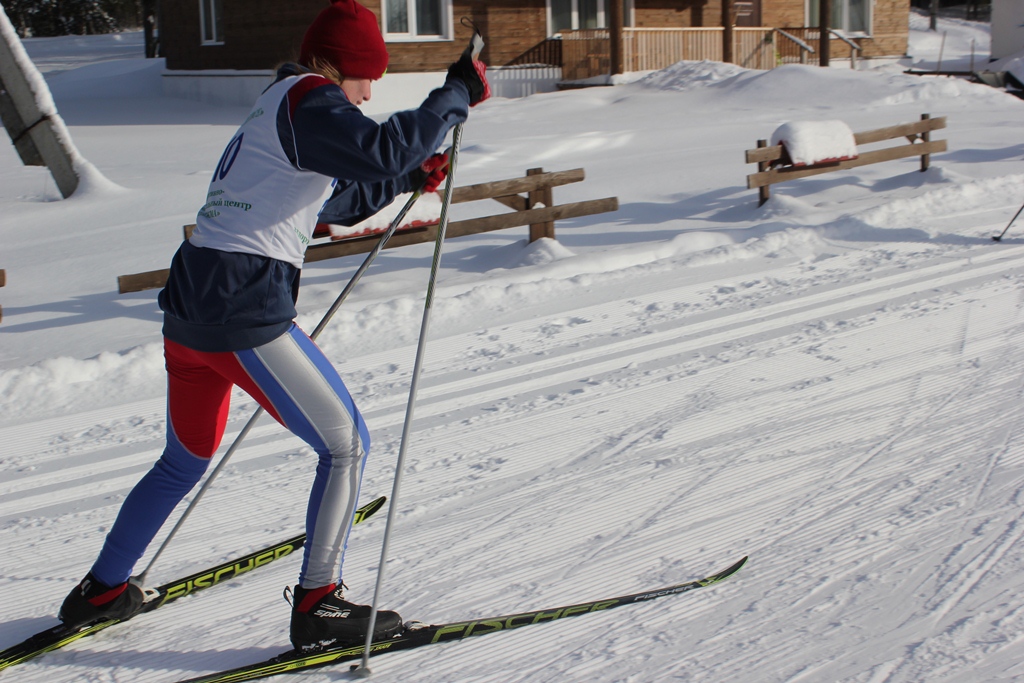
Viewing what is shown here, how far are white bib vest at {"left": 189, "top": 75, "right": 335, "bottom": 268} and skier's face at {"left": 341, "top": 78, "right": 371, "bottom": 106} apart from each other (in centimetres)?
20

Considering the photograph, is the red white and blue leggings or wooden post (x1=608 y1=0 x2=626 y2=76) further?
wooden post (x1=608 y1=0 x2=626 y2=76)

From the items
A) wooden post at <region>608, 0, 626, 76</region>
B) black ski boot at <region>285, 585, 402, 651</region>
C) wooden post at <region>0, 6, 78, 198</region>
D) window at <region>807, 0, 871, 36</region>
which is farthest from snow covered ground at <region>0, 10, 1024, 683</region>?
window at <region>807, 0, 871, 36</region>

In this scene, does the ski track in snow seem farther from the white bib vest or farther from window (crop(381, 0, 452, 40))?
window (crop(381, 0, 452, 40))

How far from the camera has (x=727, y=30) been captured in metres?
23.0

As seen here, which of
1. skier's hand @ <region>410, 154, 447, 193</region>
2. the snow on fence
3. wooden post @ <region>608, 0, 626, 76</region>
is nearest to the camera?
A: skier's hand @ <region>410, 154, 447, 193</region>

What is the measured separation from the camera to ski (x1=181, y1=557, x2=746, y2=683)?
2.63 m

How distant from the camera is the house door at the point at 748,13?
2641cm

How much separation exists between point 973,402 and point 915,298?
1929 millimetres

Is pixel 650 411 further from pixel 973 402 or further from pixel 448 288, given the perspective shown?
pixel 448 288

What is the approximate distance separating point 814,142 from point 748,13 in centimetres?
1824

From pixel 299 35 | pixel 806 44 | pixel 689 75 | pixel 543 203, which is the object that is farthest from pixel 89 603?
pixel 806 44

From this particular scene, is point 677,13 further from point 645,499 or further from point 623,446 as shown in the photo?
point 645,499

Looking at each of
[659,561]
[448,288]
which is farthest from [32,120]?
[659,561]

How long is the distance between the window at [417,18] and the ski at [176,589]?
17.8 meters
